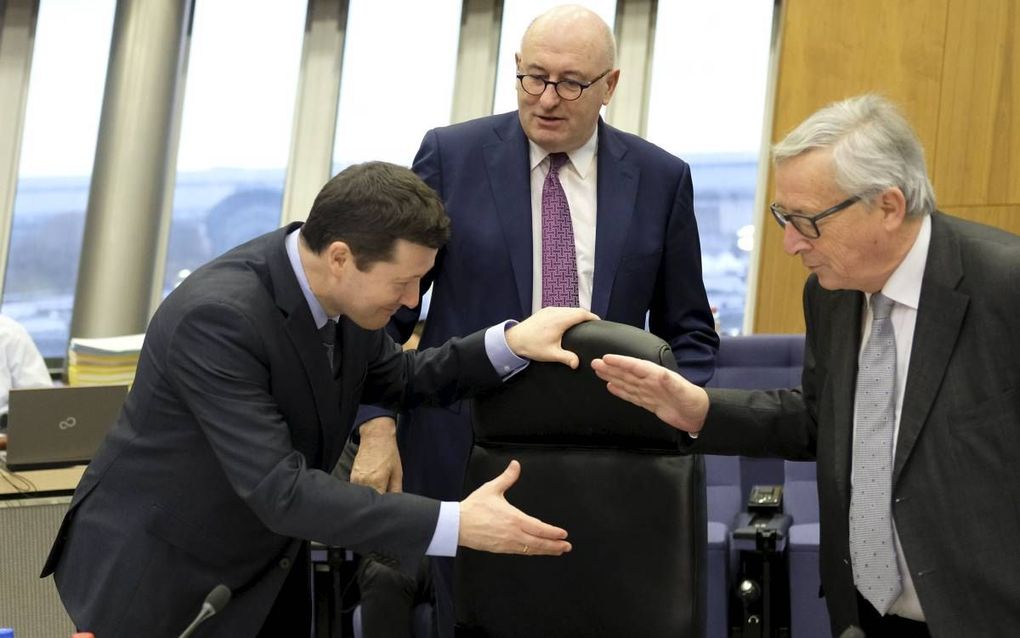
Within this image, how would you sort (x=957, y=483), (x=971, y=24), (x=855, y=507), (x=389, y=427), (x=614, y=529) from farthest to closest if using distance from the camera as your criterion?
(x=971, y=24), (x=389, y=427), (x=614, y=529), (x=855, y=507), (x=957, y=483)

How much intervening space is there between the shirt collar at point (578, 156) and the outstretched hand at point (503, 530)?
2.63 feet

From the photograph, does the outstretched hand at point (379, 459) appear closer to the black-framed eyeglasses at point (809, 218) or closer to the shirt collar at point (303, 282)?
the shirt collar at point (303, 282)

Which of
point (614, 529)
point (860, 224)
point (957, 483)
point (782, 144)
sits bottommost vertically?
point (614, 529)

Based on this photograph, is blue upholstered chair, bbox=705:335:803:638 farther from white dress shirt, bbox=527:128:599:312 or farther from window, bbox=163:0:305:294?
window, bbox=163:0:305:294

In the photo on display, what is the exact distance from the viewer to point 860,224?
1807 millimetres

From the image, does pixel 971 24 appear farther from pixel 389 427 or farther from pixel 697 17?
pixel 389 427

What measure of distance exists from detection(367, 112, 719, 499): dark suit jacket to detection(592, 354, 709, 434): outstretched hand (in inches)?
18.1

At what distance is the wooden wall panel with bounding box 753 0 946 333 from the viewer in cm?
484

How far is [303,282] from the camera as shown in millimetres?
1991

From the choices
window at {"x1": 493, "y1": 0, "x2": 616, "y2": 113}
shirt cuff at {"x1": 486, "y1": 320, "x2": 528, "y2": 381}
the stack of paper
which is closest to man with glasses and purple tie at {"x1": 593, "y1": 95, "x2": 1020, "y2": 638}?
shirt cuff at {"x1": 486, "y1": 320, "x2": 528, "y2": 381}

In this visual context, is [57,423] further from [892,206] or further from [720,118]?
[720,118]

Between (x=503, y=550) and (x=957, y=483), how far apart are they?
2.18 feet


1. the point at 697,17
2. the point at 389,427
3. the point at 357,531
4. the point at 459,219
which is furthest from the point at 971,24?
the point at 357,531

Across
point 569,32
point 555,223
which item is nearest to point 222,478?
point 555,223
